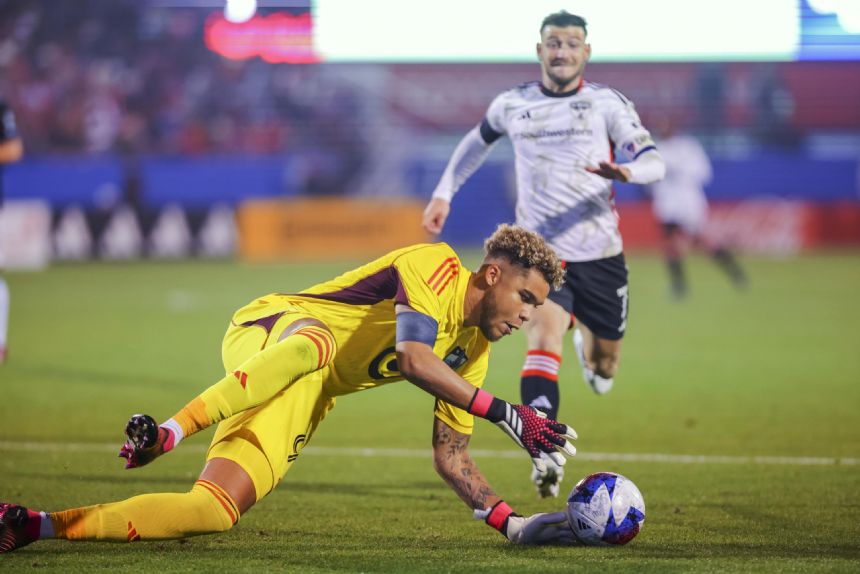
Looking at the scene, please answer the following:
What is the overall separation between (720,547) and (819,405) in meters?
4.68

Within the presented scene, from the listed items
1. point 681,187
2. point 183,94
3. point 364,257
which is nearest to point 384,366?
point 681,187

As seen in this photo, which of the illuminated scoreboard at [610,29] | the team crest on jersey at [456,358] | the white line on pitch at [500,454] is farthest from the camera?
the illuminated scoreboard at [610,29]

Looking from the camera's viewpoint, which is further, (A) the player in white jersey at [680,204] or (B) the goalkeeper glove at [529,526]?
(A) the player in white jersey at [680,204]

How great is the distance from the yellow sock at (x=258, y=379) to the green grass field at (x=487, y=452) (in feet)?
2.01

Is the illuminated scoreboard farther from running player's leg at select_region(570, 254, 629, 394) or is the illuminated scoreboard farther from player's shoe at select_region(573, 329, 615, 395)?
running player's leg at select_region(570, 254, 629, 394)

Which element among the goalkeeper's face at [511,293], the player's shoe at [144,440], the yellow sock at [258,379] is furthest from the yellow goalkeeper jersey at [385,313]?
the player's shoe at [144,440]

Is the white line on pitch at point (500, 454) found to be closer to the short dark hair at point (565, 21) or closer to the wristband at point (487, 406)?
the short dark hair at point (565, 21)

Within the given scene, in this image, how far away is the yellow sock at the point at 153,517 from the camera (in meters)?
4.64

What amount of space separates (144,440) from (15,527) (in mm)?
703

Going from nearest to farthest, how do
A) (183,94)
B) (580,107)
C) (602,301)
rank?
(580,107) < (602,301) < (183,94)

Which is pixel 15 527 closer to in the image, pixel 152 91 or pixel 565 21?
pixel 565 21

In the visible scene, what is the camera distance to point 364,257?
2548 cm

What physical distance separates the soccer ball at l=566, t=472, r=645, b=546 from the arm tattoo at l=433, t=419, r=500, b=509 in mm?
382

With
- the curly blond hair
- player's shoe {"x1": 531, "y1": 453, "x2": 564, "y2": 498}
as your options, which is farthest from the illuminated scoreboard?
the curly blond hair
